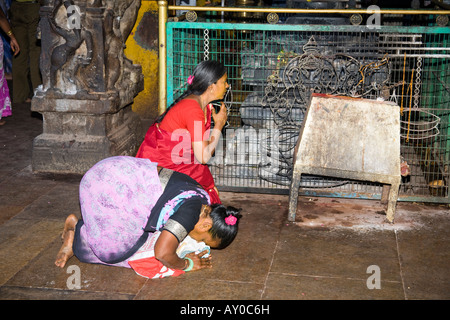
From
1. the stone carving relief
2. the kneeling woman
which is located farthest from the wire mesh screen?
the kneeling woman

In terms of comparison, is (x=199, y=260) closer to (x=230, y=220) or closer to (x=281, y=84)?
(x=230, y=220)

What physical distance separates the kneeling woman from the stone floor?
26 cm

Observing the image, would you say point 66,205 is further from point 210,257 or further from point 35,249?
point 210,257

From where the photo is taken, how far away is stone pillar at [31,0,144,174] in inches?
222

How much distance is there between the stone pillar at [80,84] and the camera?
18.5 ft

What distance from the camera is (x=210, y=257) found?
4.01m

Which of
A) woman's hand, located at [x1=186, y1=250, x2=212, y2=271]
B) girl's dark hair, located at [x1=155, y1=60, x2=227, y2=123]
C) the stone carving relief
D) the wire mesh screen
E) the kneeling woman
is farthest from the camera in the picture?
the stone carving relief

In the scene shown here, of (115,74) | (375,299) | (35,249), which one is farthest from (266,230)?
(115,74)

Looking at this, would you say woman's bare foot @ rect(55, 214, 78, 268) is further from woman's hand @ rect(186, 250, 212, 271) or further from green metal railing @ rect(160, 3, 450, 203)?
green metal railing @ rect(160, 3, 450, 203)

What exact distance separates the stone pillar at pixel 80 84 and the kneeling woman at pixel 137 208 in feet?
6.97

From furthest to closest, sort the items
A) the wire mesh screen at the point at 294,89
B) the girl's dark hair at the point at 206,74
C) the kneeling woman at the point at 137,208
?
the wire mesh screen at the point at 294,89
the girl's dark hair at the point at 206,74
the kneeling woman at the point at 137,208

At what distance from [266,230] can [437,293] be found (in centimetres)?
147

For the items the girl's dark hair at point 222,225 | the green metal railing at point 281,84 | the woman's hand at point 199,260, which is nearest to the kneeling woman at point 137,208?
the girl's dark hair at point 222,225

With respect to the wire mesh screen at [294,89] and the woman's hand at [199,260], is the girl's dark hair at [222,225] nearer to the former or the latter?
the woman's hand at [199,260]
